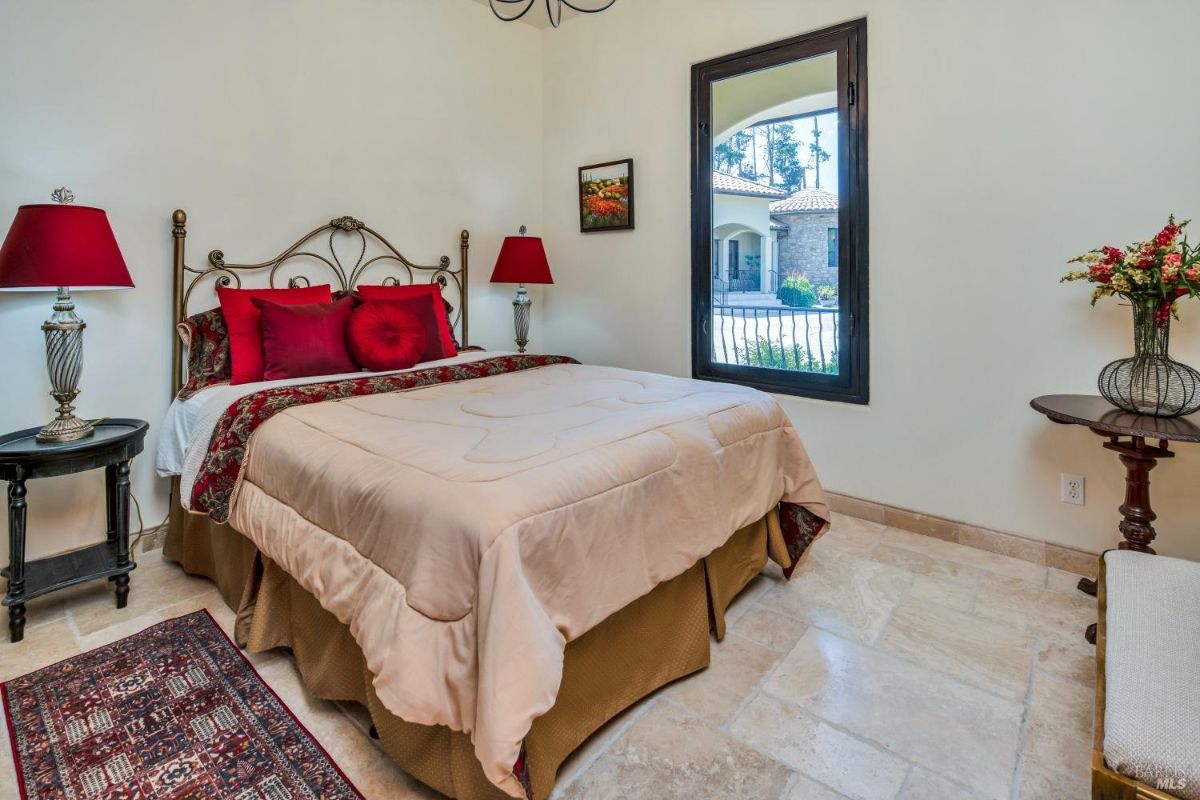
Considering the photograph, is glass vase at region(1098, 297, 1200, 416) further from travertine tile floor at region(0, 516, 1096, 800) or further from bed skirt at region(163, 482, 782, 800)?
bed skirt at region(163, 482, 782, 800)

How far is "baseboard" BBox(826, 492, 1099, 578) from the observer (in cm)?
249

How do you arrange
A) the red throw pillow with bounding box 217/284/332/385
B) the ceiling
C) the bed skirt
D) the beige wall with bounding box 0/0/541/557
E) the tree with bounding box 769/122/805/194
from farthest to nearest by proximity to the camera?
the ceiling
the tree with bounding box 769/122/805/194
the red throw pillow with bounding box 217/284/332/385
the beige wall with bounding box 0/0/541/557
the bed skirt

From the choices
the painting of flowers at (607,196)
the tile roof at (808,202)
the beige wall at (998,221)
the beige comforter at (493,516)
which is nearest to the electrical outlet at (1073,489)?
the beige wall at (998,221)

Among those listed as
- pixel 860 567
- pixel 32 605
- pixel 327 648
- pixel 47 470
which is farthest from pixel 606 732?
pixel 32 605

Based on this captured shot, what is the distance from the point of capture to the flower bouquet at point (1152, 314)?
1.89m

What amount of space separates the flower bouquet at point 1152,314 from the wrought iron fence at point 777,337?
1109mm

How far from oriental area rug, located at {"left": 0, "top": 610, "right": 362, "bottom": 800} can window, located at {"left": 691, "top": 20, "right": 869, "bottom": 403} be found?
2619 millimetres

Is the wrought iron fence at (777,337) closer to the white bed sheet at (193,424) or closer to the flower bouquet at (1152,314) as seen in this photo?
the flower bouquet at (1152,314)

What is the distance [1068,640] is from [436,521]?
6.77 feet

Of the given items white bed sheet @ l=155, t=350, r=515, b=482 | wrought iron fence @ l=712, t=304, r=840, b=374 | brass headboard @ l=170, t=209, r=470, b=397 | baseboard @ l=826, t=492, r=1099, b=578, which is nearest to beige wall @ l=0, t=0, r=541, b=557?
brass headboard @ l=170, t=209, r=470, b=397

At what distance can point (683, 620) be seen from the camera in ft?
5.89

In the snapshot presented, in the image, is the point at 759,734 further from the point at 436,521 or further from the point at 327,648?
the point at 327,648

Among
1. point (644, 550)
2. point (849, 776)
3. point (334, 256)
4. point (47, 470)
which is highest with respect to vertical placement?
point (334, 256)

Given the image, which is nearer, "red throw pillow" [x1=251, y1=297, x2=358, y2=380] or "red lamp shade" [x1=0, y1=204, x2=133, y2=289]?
"red lamp shade" [x1=0, y1=204, x2=133, y2=289]
